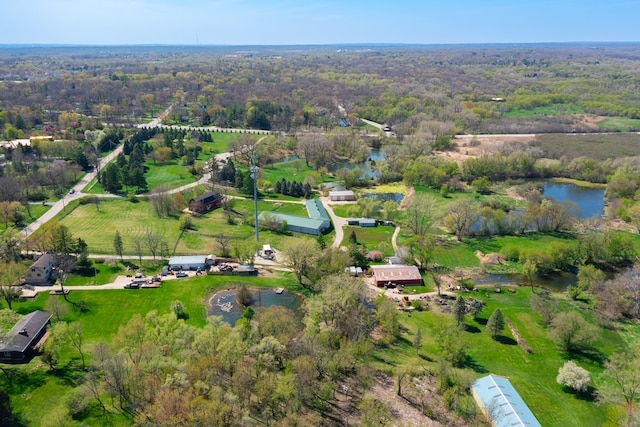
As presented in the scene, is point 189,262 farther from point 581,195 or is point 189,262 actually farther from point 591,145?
point 591,145

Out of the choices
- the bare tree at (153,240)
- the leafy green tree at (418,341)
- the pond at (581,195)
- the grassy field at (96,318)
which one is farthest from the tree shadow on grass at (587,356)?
the bare tree at (153,240)

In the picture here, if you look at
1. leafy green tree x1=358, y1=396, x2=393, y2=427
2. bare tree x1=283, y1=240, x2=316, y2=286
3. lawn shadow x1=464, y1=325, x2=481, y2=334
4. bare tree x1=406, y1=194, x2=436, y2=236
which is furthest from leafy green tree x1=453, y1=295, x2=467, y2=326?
bare tree x1=406, y1=194, x2=436, y2=236

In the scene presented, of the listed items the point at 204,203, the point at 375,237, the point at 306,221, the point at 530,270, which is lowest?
the point at 375,237

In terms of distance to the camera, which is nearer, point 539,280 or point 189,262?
point 189,262

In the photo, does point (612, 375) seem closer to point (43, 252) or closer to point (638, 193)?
point (638, 193)

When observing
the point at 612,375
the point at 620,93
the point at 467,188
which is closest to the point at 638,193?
the point at 467,188

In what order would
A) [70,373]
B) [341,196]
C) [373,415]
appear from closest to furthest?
[373,415] < [70,373] < [341,196]

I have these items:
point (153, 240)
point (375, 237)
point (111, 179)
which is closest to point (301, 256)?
point (375, 237)

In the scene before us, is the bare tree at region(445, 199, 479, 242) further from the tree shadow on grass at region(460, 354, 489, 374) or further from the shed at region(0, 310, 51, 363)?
the shed at region(0, 310, 51, 363)
